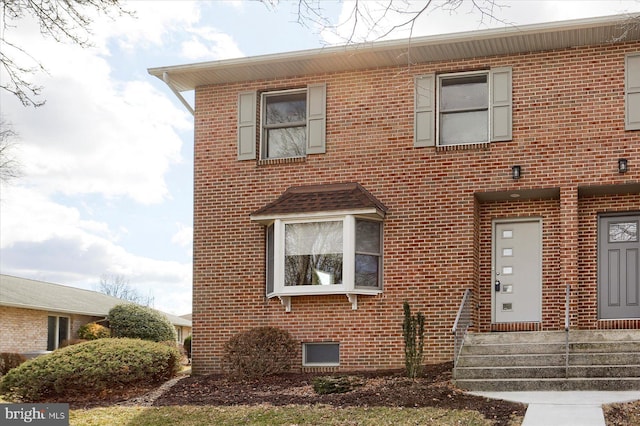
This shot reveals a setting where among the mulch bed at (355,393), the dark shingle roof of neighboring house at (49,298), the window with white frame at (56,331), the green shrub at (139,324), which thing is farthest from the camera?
the window with white frame at (56,331)

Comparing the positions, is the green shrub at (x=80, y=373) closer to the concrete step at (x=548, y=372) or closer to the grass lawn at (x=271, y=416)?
the grass lawn at (x=271, y=416)

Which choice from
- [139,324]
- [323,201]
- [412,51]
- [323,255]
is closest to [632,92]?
[412,51]

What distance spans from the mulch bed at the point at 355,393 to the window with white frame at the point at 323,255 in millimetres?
1693

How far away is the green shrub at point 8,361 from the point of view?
922 inches

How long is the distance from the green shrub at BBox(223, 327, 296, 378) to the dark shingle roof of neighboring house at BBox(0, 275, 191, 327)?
12.3 m

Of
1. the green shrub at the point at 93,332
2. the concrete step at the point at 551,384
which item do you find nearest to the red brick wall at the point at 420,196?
the concrete step at the point at 551,384

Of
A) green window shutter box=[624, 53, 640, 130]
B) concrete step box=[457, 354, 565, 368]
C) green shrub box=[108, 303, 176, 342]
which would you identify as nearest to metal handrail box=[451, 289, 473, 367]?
concrete step box=[457, 354, 565, 368]

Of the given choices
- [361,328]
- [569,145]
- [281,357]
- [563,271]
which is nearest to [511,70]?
[569,145]

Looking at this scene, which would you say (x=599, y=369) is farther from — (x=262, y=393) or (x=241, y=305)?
(x=241, y=305)

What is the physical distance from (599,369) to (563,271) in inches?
114

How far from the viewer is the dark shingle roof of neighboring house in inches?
1037

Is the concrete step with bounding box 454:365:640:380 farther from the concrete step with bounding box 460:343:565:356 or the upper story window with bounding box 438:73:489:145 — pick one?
the upper story window with bounding box 438:73:489:145

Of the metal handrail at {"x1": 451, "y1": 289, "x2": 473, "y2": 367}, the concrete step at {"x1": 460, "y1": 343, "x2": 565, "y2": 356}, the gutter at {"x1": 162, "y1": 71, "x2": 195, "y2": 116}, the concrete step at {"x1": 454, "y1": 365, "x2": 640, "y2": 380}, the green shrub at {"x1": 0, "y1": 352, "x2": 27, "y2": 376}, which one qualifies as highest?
the gutter at {"x1": 162, "y1": 71, "x2": 195, "y2": 116}

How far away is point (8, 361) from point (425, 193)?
1427cm
